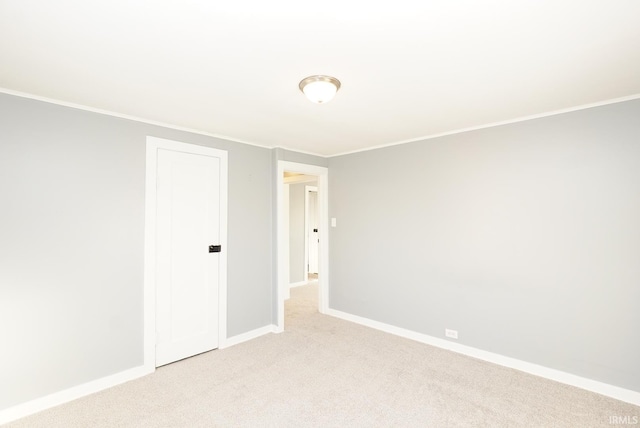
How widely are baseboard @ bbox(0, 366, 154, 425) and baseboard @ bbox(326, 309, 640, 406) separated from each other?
8.83 feet

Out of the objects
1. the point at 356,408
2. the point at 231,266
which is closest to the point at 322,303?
the point at 231,266

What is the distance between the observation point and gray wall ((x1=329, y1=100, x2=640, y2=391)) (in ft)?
7.97

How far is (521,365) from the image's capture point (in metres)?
2.85

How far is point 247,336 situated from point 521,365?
9.45ft

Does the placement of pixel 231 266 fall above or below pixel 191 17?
below

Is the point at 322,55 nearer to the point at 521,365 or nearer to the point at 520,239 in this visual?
the point at 520,239

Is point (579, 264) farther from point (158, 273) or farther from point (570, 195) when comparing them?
point (158, 273)

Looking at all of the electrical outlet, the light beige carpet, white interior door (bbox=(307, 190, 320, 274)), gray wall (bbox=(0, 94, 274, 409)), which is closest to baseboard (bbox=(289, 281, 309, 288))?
white interior door (bbox=(307, 190, 320, 274))

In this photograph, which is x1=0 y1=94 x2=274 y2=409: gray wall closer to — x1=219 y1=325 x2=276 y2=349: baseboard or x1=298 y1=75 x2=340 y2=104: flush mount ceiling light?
x1=219 y1=325 x2=276 y2=349: baseboard

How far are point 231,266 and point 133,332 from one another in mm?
1112

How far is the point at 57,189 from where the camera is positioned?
2.39 m

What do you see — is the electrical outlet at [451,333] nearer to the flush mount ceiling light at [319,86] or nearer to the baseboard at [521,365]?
the baseboard at [521,365]

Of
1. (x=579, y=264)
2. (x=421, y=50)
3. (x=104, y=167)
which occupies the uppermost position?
(x=421, y=50)

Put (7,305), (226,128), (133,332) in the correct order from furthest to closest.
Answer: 1. (226,128)
2. (133,332)
3. (7,305)
